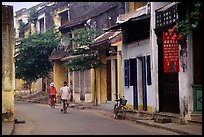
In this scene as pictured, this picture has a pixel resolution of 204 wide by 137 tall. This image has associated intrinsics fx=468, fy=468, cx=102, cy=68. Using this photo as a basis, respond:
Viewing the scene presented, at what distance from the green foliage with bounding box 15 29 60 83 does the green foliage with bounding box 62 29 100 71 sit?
9.46 m

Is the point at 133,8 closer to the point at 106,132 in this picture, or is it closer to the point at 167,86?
the point at 167,86

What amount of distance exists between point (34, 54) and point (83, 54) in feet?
36.1

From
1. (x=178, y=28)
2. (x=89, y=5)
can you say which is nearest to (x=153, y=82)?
(x=178, y=28)

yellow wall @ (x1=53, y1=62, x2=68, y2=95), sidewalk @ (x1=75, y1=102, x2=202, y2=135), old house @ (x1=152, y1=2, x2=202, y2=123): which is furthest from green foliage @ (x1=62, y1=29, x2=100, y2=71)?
yellow wall @ (x1=53, y1=62, x2=68, y2=95)

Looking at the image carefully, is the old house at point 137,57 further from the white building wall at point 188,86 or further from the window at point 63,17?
the window at point 63,17

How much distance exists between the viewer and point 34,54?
38094 mm

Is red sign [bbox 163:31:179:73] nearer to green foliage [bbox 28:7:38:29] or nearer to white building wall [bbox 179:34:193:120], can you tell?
white building wall [bbox 179:34:193:120]

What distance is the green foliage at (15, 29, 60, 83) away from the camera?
37.9 meters

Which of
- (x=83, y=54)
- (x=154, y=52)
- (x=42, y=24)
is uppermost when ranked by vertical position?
(x=42, y=24)

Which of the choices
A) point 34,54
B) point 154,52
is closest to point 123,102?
point 154,52

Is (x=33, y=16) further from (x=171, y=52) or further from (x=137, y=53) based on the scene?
(x=171, y=52)

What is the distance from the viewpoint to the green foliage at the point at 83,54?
2764 centimetres

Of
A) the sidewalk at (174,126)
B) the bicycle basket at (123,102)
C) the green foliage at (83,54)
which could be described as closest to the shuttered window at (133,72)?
the sidewalk at (174,126)

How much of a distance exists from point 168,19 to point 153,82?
289 cm
